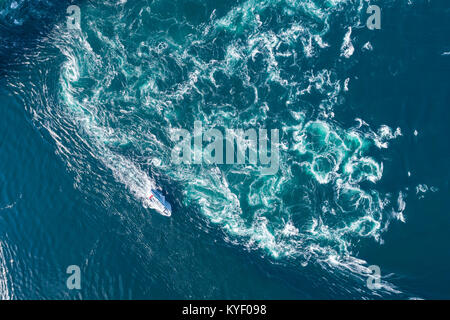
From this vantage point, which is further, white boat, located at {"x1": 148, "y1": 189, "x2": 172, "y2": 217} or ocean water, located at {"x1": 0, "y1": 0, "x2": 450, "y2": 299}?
white boat, located at {"x1": 148, "y1": 189, "x2": 172, "y2": 217}

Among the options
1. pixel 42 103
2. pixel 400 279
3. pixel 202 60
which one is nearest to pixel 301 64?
pixel 202 60

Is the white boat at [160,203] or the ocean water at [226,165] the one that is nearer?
the ocean water at [226,165]

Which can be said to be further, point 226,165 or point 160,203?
point 226,165

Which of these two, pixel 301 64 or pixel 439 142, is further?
pixel 301 64

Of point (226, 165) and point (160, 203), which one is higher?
point (226, 165)

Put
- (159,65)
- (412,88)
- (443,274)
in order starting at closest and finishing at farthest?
(443,274)
(412,88)
(159,65)

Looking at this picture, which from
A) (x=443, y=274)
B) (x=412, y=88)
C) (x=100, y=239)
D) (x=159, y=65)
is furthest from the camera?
(x=159, y=65)

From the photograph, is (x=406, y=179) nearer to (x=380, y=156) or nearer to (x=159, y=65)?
(x=380, y=156)
